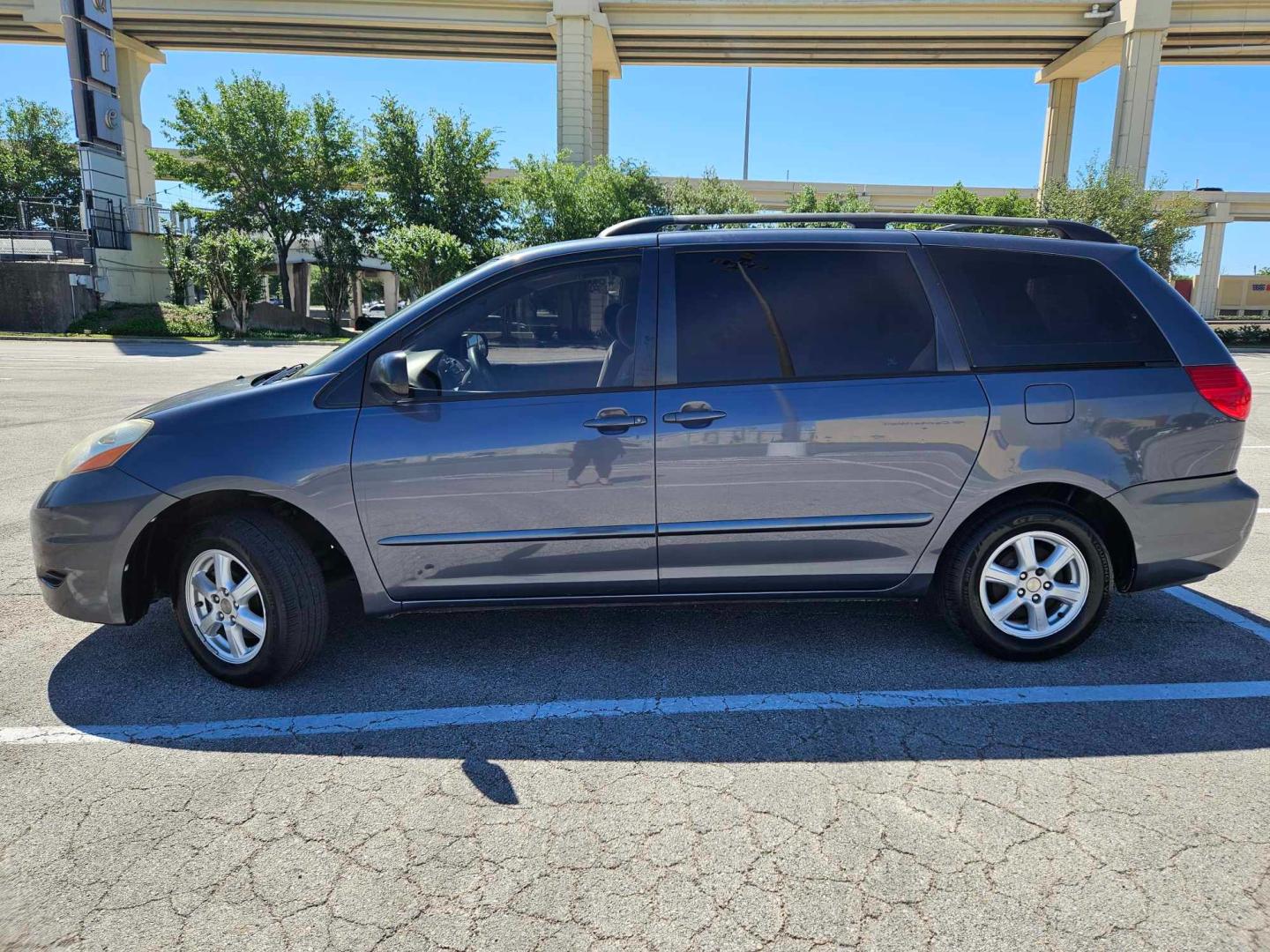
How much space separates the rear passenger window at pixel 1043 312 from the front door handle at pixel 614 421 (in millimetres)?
1461

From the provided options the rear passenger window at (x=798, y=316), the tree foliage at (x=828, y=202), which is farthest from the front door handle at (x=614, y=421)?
the tree foliage at (x=828, y=202)

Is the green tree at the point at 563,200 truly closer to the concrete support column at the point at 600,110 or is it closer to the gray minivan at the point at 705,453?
the concrete support column at the point at 600,110

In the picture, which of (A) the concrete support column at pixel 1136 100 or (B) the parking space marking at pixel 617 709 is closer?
(B) the parking space marking at pixel 617 709

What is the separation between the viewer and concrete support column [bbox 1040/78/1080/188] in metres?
46.3

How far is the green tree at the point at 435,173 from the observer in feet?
125

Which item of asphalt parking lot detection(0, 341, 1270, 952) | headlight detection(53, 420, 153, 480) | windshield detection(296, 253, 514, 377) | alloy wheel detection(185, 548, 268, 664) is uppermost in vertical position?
windshield detection(296, 253, 514, 377)

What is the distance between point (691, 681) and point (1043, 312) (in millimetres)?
2193

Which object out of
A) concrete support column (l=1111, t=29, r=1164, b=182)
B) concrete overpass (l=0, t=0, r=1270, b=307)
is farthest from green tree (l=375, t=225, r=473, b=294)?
concrete support column (l=1111, t=29, r=1164, b=182)

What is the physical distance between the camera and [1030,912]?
2.19m

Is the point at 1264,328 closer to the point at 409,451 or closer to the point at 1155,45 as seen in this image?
the point at 1155,45

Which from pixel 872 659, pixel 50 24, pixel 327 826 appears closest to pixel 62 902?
pixel 327 826

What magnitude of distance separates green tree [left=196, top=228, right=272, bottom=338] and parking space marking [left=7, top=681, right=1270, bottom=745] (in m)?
31.4

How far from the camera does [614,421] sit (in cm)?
336

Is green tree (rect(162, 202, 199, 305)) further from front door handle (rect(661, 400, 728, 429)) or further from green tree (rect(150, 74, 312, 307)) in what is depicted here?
front door handle (rect(661, 400, 728, 429))
